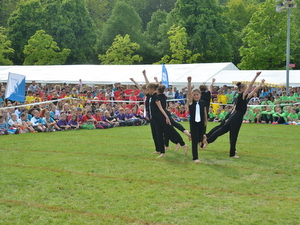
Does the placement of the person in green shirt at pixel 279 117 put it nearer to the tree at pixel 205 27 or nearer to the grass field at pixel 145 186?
the grass field at pixel 145 186

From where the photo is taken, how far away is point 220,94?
24641 mm

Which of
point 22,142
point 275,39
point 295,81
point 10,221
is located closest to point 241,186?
point 10,221

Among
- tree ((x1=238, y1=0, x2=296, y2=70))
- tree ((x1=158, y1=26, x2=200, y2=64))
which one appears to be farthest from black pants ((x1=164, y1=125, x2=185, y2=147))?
tree ((x1=158, y1=26, x2=200, y2=64))

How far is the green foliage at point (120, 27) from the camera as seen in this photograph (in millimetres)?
66312

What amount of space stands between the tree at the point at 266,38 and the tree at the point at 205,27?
930cm

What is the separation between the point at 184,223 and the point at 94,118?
44.7 ft

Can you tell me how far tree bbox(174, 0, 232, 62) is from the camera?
51688mm

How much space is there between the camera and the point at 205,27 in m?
51.5

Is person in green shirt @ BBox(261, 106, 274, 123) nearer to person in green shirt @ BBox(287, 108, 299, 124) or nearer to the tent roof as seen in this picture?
person in green shirt @ BBox(287, 108, 299, 124)

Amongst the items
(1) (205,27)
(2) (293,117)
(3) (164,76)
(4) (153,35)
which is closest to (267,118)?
(2) (293,117)

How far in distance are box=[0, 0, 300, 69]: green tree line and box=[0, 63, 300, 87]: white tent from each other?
1181cm

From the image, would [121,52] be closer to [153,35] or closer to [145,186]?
[153,35]

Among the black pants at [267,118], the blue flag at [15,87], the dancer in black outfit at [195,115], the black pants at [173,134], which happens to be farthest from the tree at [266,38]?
the dancer in black outfit at [195,115]

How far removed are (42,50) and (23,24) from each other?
8.26m
